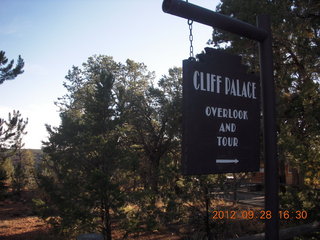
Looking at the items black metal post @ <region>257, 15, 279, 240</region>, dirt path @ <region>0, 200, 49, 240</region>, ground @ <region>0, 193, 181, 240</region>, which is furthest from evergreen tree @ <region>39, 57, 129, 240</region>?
black metal post @ <region>257, 15, 279, 240</region>

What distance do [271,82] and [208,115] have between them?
0.90 meters

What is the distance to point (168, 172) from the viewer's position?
1098 cm

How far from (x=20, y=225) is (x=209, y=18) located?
24.8 metres

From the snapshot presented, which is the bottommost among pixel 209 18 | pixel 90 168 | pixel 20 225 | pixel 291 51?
pixel 20 225

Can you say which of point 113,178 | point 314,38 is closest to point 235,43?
point 314,38

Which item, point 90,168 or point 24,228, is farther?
point 24,228

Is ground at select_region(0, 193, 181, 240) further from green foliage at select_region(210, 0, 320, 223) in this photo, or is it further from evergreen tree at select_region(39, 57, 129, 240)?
green foliage at select_region(210, 0, 320, 223)

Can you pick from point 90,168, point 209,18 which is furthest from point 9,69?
point 209,18

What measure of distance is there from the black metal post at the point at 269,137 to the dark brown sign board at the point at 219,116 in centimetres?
20

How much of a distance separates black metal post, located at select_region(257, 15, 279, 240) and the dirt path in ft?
57.0

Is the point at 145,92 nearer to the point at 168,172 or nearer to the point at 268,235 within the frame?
the point at 168,172

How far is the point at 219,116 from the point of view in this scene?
2387 millimetres

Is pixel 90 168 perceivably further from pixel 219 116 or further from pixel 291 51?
pixel 219 116

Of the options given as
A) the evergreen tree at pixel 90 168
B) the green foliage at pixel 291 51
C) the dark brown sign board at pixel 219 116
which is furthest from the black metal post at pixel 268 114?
the evergreen tree at pixel 90 168
